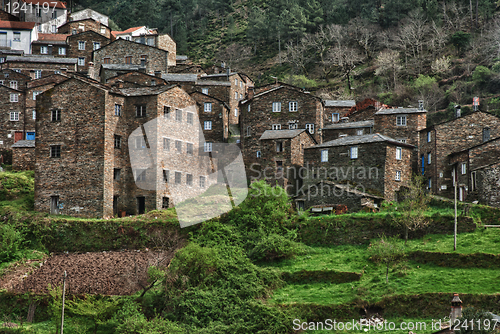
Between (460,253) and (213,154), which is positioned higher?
(213,154)

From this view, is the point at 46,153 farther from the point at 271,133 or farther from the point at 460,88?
the point at 460,88

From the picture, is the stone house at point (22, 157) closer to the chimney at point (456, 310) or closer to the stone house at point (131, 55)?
the stone house at point (131, 55)

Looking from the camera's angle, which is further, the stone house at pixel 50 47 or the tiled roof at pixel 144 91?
the stone house at pixel 50 47

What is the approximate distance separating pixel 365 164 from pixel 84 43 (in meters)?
53.9

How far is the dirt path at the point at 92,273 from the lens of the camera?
140ft

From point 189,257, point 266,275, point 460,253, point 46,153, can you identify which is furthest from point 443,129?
point 46,153

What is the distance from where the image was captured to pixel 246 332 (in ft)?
119

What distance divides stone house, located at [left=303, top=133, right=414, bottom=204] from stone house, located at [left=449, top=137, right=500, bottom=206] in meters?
4.55

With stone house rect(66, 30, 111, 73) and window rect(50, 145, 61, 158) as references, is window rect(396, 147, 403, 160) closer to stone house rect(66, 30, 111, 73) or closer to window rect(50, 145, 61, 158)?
window rect(50, 145, 61, 158)

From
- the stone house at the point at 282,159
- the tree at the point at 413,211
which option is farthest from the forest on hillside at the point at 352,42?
the tree at the point at 413,211

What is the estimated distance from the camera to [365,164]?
53.7 metres

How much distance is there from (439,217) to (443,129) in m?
14.0

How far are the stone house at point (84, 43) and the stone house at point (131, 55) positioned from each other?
6.24m

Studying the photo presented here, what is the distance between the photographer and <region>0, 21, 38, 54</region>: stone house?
9275cm
